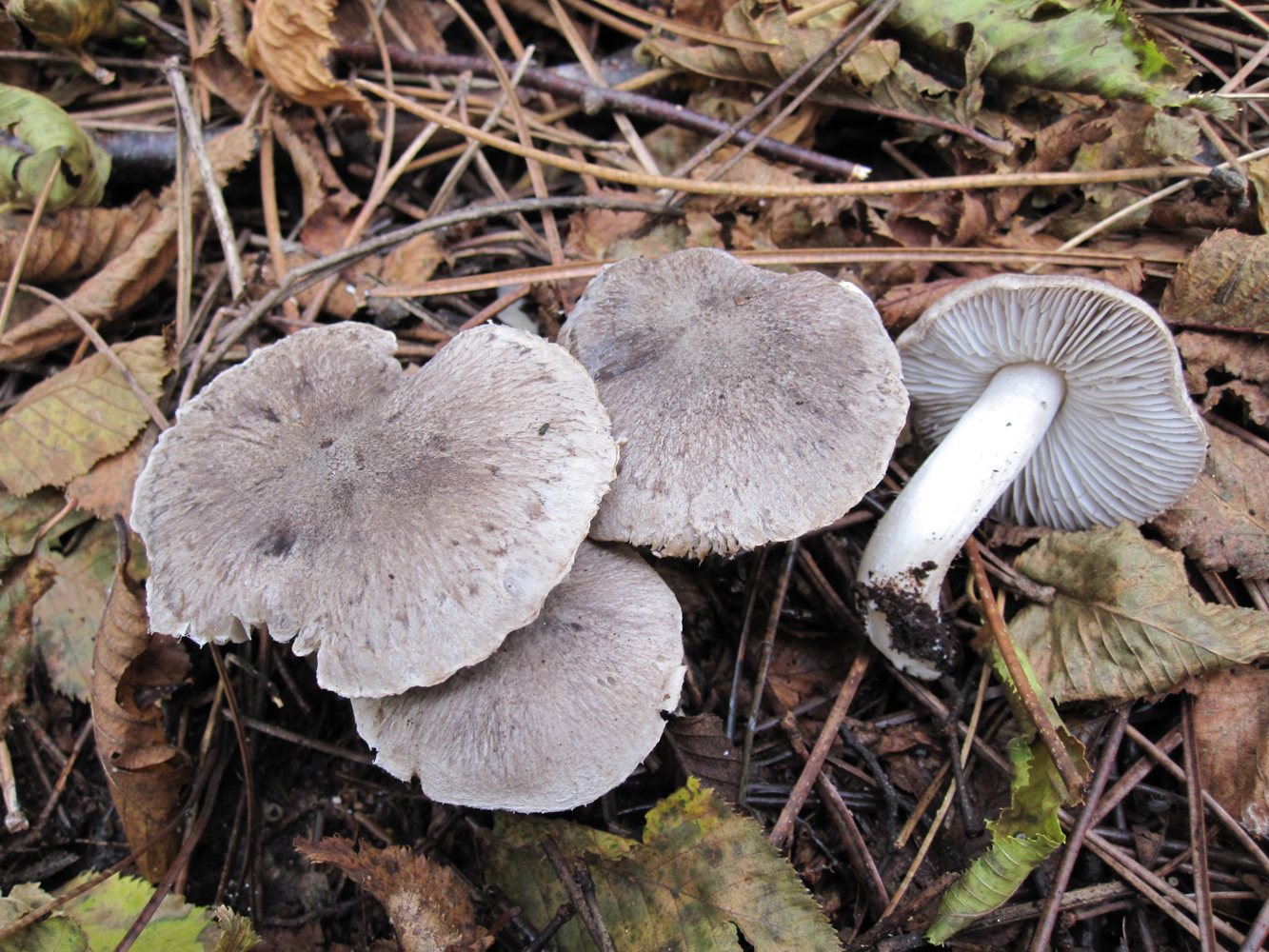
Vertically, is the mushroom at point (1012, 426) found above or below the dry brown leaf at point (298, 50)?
below

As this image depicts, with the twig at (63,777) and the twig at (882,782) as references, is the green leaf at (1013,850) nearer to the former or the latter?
the twig at (882,782)

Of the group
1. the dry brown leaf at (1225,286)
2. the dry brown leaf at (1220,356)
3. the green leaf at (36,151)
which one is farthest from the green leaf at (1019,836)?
the green leaf at (36,151)

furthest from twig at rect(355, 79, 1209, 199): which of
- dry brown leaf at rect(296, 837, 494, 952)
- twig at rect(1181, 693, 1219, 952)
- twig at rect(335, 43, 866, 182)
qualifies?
dry brown leaf at rect(296, 837, 494, 952)

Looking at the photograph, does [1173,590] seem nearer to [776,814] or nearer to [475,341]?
[776,814]

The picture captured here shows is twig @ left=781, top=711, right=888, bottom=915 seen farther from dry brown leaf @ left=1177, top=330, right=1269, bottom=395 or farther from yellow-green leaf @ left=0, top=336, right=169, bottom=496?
yellow-green leaf @ left=0, top=336, right=169, bottom=496

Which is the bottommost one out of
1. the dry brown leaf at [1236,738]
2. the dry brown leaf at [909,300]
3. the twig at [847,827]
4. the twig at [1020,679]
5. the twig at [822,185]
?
the twig at [847,827]

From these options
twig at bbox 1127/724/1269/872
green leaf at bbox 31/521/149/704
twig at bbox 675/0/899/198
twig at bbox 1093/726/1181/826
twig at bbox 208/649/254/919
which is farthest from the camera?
twig at bbox 675/0/899/198
